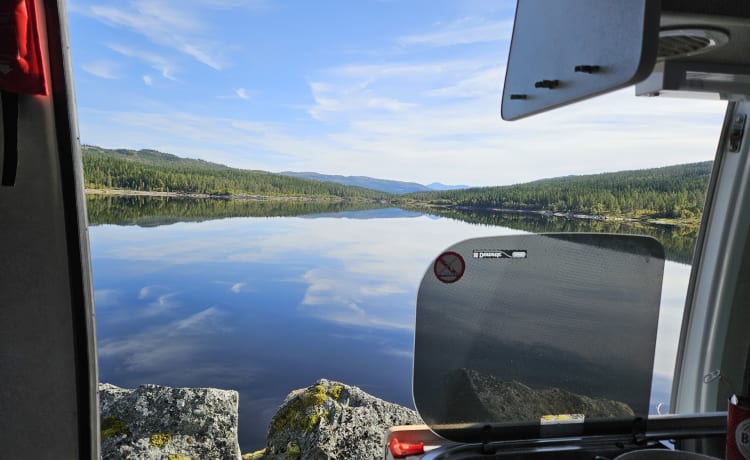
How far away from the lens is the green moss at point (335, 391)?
280 centimetres

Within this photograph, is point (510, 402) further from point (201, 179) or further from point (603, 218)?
point (201, 179)

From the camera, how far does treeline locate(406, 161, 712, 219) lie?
165 cm

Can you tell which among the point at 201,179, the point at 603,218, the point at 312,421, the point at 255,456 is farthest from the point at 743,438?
the point at 201,179

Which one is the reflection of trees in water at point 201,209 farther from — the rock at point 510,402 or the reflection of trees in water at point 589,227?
the rock at point 510,402

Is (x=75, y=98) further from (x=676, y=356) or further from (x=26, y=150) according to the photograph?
(x=676, y=356)

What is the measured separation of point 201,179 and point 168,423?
850 cm

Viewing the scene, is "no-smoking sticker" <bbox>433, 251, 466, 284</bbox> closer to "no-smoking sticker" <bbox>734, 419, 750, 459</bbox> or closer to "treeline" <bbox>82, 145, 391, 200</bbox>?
"no-smoking sticker" <bbox>734, 419, 750, 459</bbox>

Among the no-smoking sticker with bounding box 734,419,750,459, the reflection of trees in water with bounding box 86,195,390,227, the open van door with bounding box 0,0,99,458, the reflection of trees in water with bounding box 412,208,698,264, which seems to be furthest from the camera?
the reflection of trees in water with bounding box 86,195,390,227

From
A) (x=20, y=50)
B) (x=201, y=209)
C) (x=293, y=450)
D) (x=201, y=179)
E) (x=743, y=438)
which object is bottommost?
(x=293, y=450)

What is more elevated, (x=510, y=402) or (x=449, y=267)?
(x=449, y=267)

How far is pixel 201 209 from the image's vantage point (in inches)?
440

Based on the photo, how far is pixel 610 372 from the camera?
92 cm

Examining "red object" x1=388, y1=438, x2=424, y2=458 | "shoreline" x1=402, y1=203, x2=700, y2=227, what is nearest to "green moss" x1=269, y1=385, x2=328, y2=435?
"shoreline" x1=402, y1=203, x2=700, y2=227

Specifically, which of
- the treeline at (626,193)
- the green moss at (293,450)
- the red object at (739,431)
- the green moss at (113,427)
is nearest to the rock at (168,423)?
the green moss at (113,427)
